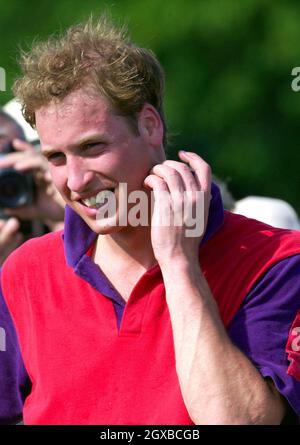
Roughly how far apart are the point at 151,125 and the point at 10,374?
689 mm

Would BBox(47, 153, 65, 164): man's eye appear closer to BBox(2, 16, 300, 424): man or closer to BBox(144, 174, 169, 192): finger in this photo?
BBox(2, 16, 300, 424): man

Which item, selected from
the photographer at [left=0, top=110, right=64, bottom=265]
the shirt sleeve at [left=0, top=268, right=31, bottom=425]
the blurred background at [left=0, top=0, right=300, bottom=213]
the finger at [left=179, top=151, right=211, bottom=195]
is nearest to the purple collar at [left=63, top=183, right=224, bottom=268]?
the finger at [left=179, top=151, right=211, bottom=195]

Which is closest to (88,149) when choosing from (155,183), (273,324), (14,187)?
(155,183)

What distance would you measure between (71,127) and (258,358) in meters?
0.65

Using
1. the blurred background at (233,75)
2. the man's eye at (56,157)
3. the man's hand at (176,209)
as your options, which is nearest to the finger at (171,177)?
the man's hand at (176,209)

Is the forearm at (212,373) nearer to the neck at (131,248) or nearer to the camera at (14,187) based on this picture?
the neck at (131,248)

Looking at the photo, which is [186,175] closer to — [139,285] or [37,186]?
[139,285]

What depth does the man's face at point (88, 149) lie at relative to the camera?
262 centimetres

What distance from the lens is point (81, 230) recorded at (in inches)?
113

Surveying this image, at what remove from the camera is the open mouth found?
264cm

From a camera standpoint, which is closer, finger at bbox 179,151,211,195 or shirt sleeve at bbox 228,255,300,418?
shirt sleeve at bbox 228,255,300,418

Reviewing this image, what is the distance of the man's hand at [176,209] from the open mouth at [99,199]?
91mm

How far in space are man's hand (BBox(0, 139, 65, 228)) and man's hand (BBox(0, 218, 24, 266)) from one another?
55 millimetres
